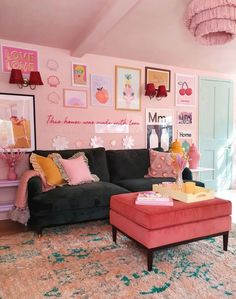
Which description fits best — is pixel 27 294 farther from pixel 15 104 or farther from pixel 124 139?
pixel 124 139

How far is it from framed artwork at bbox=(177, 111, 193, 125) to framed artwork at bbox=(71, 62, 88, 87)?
1.75 m

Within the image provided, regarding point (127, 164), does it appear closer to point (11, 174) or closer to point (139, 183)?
point (139, 183)

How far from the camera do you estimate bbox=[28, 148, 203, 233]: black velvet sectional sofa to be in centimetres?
258

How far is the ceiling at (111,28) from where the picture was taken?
7.55 ft

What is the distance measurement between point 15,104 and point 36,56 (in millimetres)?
689

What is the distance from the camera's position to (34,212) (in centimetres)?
257

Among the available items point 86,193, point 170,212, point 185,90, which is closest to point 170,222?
point 170,212

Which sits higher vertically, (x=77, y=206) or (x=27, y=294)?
(x=77, y=206)

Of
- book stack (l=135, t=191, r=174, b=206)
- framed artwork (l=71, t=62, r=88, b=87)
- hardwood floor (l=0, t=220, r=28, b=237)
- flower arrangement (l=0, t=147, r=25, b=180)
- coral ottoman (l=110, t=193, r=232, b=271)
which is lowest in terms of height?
hardwood floor (l=0, t=220, r=28, b=237)

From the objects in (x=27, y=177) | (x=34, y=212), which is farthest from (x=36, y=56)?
(x=34, y=212)

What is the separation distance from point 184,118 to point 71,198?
271 cm

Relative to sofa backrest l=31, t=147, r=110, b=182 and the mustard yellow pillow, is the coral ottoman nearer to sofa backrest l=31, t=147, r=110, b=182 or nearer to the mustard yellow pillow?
the mustard yellow pillow

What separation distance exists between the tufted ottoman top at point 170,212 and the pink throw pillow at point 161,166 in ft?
4.20

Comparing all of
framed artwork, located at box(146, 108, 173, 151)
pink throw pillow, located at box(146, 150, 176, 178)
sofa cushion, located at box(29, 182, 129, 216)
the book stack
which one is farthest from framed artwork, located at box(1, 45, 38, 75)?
the book stack
